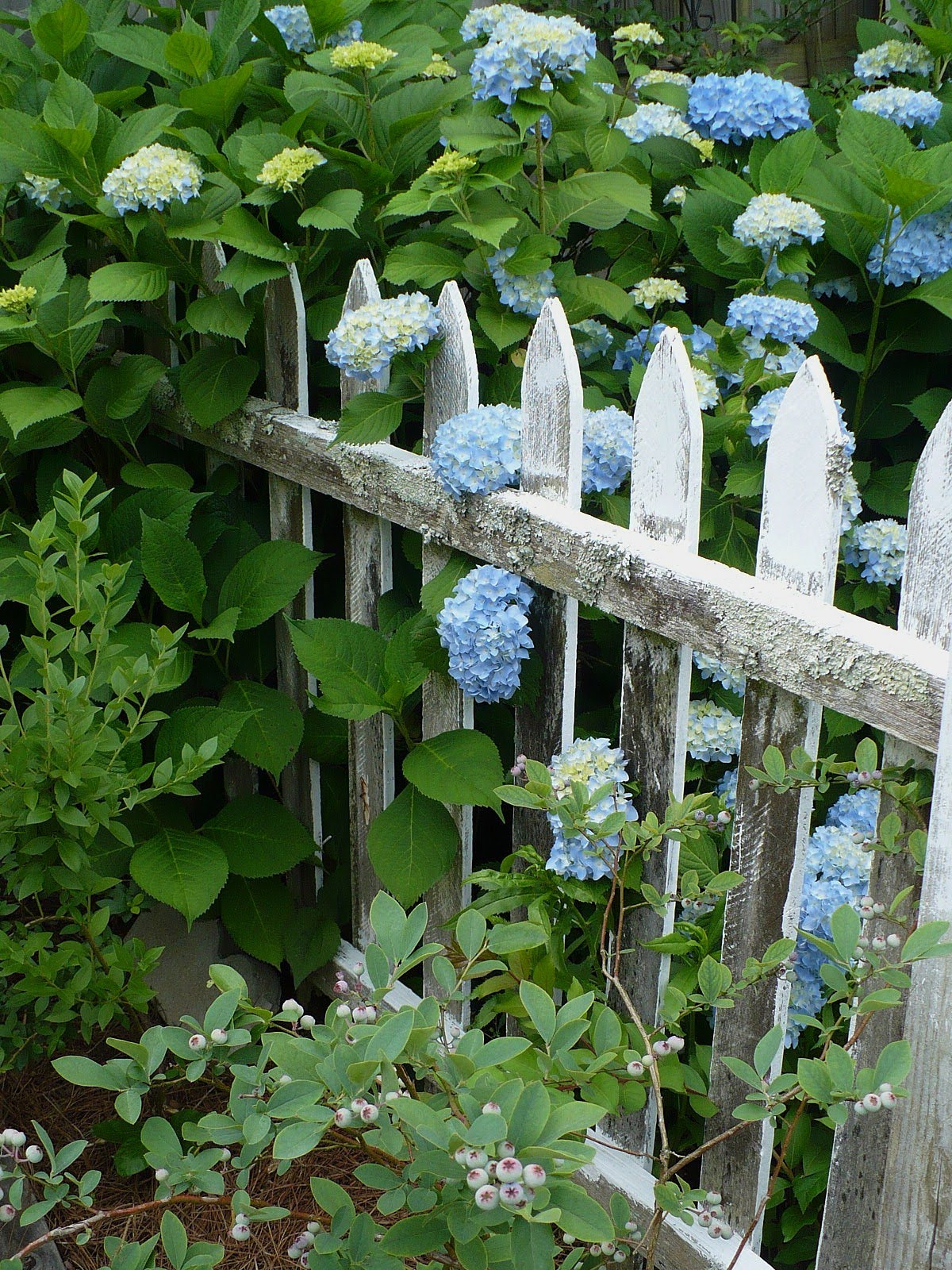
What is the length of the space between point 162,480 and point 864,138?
141 cm

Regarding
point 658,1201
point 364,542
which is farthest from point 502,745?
point 658,1201

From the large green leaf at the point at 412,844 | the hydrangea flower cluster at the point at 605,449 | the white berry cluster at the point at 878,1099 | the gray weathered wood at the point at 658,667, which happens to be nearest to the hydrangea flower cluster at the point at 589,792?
the gray weathered wood at the point at 658,667

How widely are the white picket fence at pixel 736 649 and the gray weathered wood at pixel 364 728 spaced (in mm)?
53

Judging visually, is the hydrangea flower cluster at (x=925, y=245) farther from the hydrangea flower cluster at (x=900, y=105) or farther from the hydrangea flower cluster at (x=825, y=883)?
the hydrangea flower cluster at (x=825, y=883)

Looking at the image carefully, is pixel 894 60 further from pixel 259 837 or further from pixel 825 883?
pixel 259 837

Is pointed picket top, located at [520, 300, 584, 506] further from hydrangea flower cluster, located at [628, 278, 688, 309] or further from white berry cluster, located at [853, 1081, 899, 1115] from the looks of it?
white berry cluster, located at [853, 1081, 899, 1115]

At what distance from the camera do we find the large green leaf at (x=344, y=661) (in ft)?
6.38

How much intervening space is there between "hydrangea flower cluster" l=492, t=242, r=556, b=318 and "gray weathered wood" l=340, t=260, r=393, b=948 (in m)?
0.25

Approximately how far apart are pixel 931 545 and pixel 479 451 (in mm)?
697

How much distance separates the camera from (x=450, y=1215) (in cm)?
103

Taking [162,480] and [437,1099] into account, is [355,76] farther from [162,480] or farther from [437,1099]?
[437,1099]

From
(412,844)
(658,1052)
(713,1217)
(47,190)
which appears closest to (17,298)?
(47,190)

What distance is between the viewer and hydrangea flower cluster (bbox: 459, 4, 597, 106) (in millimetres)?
1819

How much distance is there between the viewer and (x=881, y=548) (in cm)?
190
